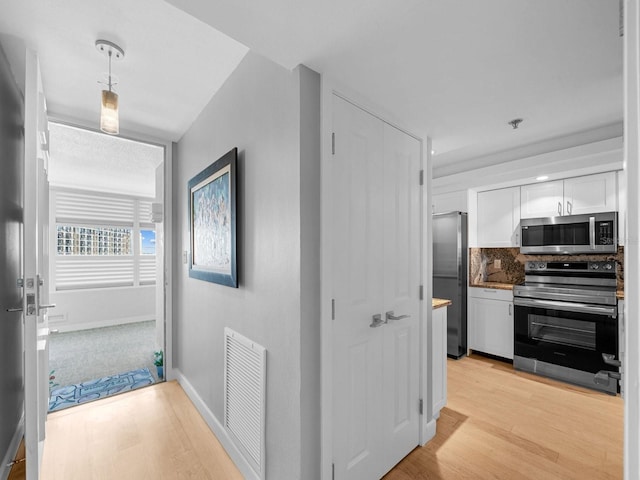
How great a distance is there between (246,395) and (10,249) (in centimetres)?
186

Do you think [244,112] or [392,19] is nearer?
[392,19]

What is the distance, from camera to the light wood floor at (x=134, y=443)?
176cm

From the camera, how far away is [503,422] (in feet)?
7.45

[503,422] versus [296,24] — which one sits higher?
[296,24]

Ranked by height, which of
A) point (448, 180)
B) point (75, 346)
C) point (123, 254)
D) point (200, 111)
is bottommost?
point (75, 346)

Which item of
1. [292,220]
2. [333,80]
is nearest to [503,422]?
[292,220]

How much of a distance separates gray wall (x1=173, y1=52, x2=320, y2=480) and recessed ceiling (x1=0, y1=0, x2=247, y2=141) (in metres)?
0.22

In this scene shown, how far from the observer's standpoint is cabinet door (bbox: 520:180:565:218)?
322 centimetres

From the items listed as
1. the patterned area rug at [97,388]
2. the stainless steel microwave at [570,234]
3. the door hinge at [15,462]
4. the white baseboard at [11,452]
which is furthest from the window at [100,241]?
the stainless steel microwave at [570,234]

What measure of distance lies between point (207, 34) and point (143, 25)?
0.29 metres

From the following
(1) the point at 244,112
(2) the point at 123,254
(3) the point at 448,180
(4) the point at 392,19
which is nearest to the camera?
(4) the point at 392,19

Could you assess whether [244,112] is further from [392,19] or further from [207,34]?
[392,19]

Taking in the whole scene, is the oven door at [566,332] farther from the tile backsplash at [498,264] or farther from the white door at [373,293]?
the white door at [373,293]

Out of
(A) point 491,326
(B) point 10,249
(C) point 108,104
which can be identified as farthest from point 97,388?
(A) point 491,326
